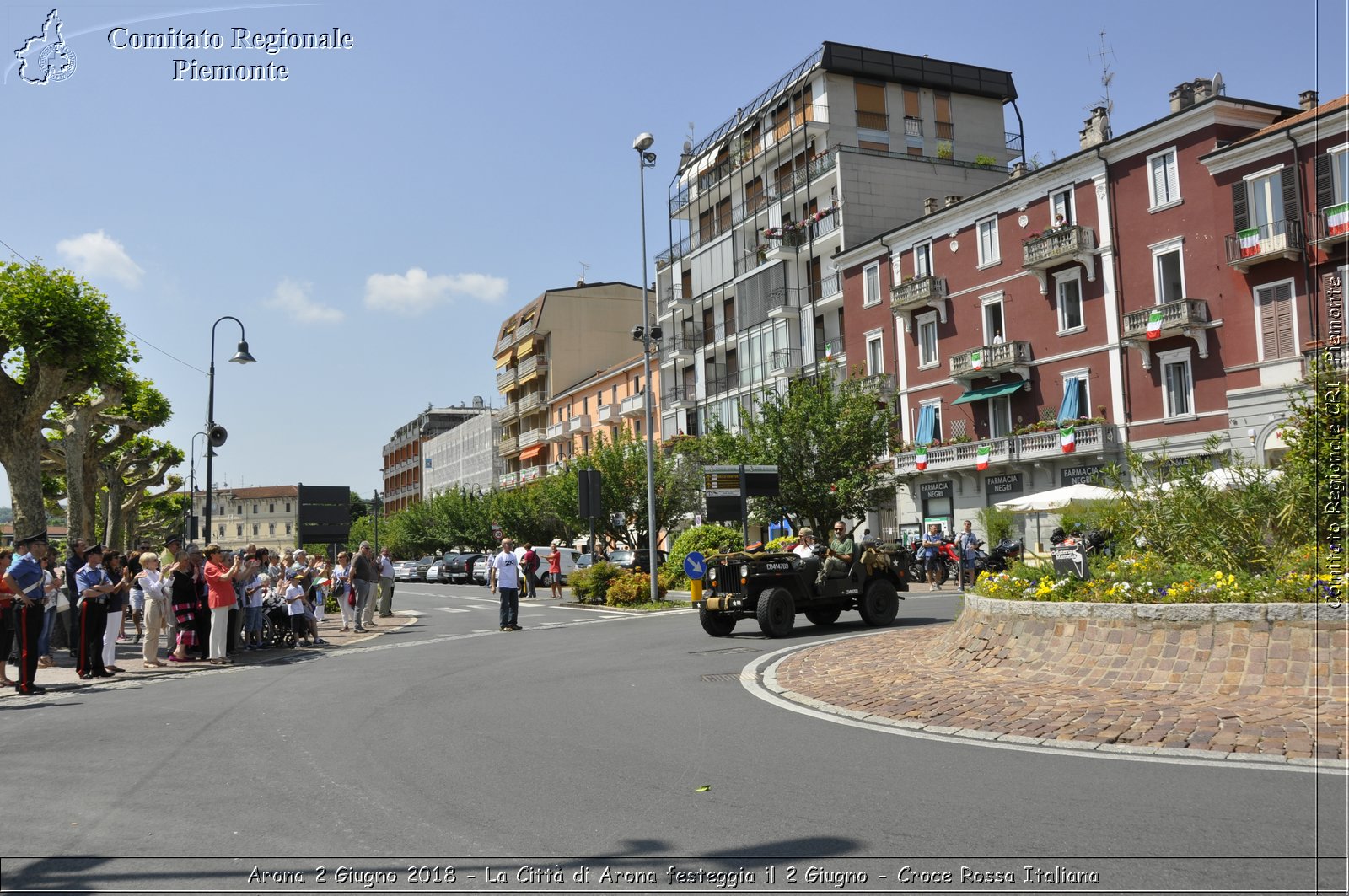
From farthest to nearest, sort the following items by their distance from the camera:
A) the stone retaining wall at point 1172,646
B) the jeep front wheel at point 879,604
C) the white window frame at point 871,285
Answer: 1. the white window frame at point 871,285
2. the jeep front wheel at point 879,604
3. the stone retaining wall at point 1172,646

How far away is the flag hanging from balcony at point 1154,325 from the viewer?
106ft

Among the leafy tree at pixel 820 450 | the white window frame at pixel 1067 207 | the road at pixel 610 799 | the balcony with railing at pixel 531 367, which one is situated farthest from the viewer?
the balcony with railing at pixel 531 367

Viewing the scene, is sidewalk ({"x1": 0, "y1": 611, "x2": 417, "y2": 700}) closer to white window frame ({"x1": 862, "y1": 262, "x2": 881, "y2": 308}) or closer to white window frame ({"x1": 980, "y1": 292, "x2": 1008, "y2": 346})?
white window frame ({"x1": 980, "y1": 292, "x2": 1008, "y2": 346})

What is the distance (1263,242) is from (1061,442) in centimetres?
859

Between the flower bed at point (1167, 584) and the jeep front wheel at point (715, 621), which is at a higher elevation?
the flower bed at point (1167, 584)

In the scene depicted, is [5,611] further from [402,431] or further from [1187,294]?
[402,431]

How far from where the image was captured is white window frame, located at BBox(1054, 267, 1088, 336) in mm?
35688

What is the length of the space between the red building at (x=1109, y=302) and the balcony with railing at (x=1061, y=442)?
59mm

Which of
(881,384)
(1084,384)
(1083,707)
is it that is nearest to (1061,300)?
(1084,384)

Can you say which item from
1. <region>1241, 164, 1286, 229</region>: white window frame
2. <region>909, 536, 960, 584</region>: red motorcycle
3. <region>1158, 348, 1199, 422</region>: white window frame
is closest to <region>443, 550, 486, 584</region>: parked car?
<region>909, 536, 960, 584</region>: red motorcycle

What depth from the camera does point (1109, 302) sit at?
114ft

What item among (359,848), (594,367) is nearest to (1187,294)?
(359,848)

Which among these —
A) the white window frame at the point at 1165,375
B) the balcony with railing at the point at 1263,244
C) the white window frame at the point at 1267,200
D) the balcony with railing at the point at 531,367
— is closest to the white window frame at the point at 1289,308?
the balcony with railing at the point at 1263,244

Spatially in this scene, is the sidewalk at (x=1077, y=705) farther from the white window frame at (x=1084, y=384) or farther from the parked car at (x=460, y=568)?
the parked car at (x=460, y=568)
